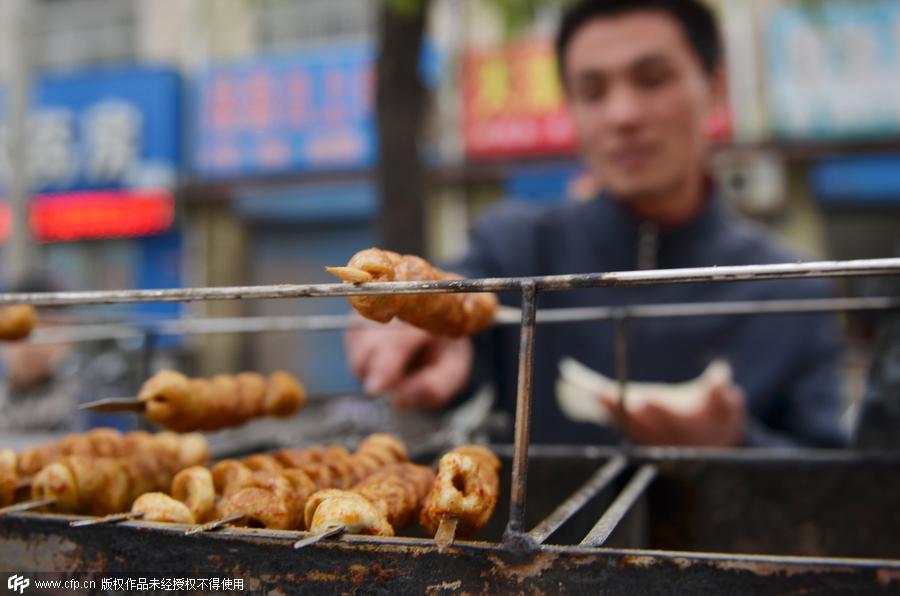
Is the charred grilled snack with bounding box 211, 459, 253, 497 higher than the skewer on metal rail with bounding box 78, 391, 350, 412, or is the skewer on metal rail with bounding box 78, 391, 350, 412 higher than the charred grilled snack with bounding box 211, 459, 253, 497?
the skewer on metal rail with bounding box 78, 391, 350, 412

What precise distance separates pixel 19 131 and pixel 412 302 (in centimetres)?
845

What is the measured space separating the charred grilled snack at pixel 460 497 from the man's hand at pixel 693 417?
99 cm

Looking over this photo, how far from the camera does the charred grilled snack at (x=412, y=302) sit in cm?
146

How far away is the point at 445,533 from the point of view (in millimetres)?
1281

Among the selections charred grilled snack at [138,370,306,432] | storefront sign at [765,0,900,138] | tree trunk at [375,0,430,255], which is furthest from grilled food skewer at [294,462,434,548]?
storefront sign at [765,0,900,138]

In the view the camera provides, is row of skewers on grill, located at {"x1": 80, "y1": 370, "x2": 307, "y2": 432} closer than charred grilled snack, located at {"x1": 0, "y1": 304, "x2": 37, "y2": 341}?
Yes

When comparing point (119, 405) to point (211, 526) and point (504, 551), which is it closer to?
point (211, 526)

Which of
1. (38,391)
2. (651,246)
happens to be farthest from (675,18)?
(38,391)

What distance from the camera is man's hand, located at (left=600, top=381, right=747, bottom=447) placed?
2229 millimetres

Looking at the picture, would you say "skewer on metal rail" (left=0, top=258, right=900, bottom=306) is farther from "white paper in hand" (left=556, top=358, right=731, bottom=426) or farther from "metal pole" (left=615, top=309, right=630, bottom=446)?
"white paper in hand" (left=556, top=358, right=731, bottom=426)

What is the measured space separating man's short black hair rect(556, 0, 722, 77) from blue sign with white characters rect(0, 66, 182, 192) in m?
10.6

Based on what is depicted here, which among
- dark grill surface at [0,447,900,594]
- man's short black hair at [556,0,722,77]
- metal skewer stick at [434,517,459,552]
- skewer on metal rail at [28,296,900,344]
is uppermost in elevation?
man's short black hair at [556,0,722,77]

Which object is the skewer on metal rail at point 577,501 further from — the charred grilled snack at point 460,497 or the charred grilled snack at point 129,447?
the charred grilled snack at point 129,447

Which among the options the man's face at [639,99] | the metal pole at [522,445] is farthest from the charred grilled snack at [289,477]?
the man's face at [639,99]
